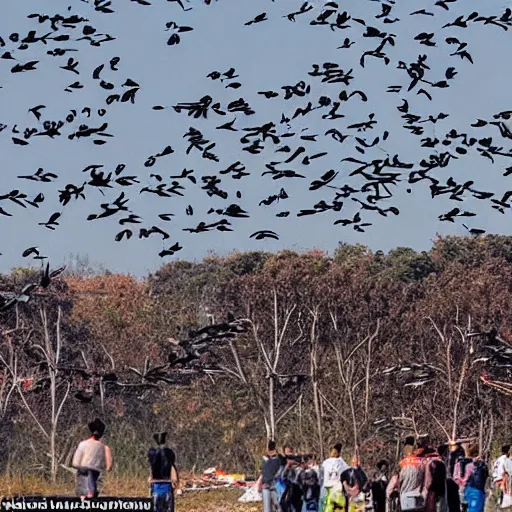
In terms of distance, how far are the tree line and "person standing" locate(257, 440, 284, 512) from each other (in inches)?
1048

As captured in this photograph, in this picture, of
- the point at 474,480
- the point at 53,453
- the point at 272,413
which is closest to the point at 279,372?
the point at 272,413

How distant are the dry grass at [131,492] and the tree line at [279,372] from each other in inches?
122

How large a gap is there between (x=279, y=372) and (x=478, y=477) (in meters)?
38.3

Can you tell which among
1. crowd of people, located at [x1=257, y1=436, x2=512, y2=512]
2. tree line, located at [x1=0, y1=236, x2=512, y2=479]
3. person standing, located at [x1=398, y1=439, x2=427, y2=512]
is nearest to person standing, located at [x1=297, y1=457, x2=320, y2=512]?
crowd of people, located at [x1=257, y1=436, x2=512, y2=512]

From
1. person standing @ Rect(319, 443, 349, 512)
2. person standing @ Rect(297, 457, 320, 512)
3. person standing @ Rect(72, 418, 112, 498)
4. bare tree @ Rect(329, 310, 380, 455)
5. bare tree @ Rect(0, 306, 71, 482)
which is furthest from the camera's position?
bare tree @ Rect(0, 306, 71, 482)

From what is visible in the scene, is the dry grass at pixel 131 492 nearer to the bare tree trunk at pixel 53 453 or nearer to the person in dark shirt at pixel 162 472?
the bare tree trunk at pixel 53 453

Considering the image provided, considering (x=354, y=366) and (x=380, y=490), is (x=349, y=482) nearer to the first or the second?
(x=380, y=490)

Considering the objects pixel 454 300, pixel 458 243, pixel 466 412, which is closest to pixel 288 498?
pixel 466 412

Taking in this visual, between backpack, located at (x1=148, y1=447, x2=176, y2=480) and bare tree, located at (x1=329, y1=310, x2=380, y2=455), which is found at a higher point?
bare tree, located at (x1=329, y1=310, x2=380, y2=455)

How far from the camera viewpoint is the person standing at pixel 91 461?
24.7 metres

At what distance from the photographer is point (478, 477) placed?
2762 cm

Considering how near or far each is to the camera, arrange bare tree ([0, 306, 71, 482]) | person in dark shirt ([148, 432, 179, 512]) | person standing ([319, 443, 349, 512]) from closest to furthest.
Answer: person in dark shirt ([148, 432, 179, 512])
person standing ([319, 443, 349, 512])
bare tree ([0, 306, 71, 482])

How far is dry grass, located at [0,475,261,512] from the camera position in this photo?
4441cm

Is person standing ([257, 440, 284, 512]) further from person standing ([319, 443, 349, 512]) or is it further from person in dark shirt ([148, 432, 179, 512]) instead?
person in dark shirt ([148, 432, 179, 512])
